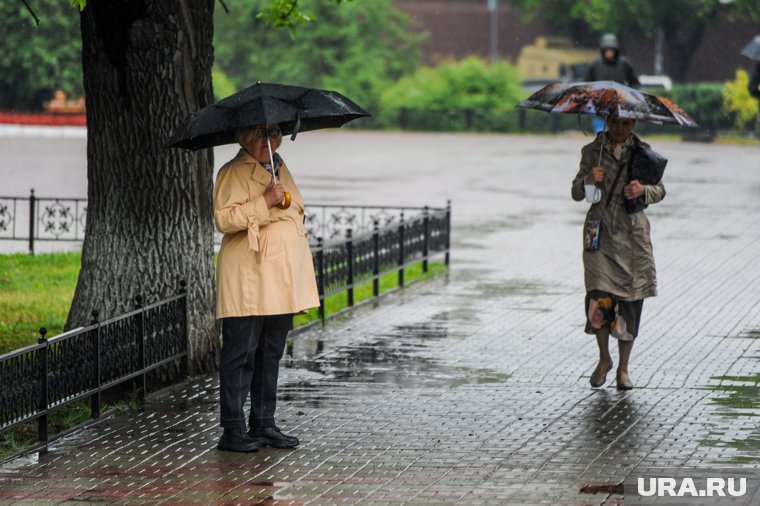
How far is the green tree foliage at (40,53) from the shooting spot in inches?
1752

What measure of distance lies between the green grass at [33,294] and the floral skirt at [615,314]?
185 inches

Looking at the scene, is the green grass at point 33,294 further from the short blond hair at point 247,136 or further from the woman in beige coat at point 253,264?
the short blond hair at point 247,136

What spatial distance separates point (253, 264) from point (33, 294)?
7.21 m

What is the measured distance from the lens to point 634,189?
936 cm

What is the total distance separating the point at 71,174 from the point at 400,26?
29432 mm

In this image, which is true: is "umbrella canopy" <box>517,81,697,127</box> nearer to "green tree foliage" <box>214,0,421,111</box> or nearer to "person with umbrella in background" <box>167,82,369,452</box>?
"person with umbrella in background" <box>167,82,369,452</box>

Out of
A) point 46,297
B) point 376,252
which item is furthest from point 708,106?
point 46,297

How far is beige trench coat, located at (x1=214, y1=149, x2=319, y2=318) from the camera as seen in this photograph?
777cm

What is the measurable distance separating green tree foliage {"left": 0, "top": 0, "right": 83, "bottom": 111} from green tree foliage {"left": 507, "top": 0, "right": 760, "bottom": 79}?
17527mm

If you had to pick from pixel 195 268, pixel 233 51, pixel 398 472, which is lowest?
pixel 398 472

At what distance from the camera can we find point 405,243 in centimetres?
1491

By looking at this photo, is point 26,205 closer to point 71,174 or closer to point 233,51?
point 71,174

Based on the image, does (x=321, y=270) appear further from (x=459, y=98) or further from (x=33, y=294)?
(x=459, y=98)

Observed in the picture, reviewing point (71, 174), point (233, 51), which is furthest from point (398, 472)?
point (233, 51)
